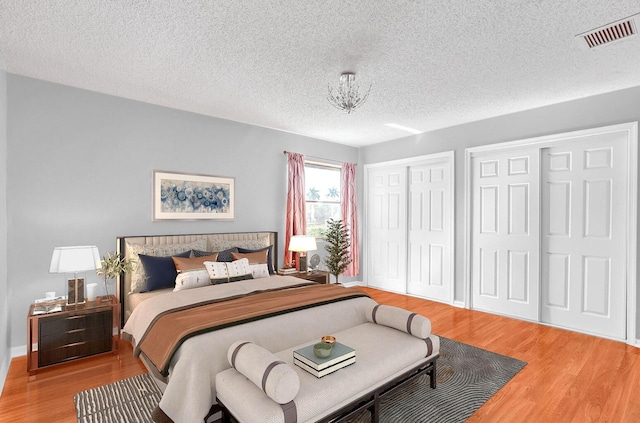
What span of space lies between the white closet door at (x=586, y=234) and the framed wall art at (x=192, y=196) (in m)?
4.23

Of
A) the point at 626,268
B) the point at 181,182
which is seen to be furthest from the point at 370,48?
the point at 626,268

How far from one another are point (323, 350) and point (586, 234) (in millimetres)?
3670

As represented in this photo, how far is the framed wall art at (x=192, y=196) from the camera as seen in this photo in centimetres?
402

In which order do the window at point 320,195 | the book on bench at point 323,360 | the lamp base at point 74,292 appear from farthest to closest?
the window at point 320,195 < the lamp base at point 74,292 < the book on bench at point 323,360

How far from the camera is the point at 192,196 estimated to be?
4266mm

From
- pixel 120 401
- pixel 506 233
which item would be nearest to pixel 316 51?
pixel 120 401

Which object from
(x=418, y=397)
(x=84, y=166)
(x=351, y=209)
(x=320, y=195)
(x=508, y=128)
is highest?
(x=508, y=128)

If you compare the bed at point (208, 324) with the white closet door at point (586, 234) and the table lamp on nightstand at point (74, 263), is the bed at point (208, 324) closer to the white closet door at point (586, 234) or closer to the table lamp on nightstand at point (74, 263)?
the table lamp on nightstand at point (74, 263)

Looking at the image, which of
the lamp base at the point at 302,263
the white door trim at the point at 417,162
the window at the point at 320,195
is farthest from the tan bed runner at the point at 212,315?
the window at the point at 320,195

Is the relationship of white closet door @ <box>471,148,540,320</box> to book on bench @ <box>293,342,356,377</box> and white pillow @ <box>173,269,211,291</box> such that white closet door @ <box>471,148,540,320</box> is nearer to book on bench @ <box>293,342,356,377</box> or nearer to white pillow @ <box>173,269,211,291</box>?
book on bench @ <box>293,342,356,377</box>

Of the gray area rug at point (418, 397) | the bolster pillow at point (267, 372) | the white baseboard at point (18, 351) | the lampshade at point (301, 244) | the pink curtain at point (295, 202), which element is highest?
the pink curtain at point (295, 202)

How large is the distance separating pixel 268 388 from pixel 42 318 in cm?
248

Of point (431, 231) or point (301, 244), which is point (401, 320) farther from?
point (431, 231)

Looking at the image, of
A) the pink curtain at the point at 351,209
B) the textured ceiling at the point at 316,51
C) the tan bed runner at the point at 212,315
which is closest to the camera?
the textured ceiling at the point at 316,51
